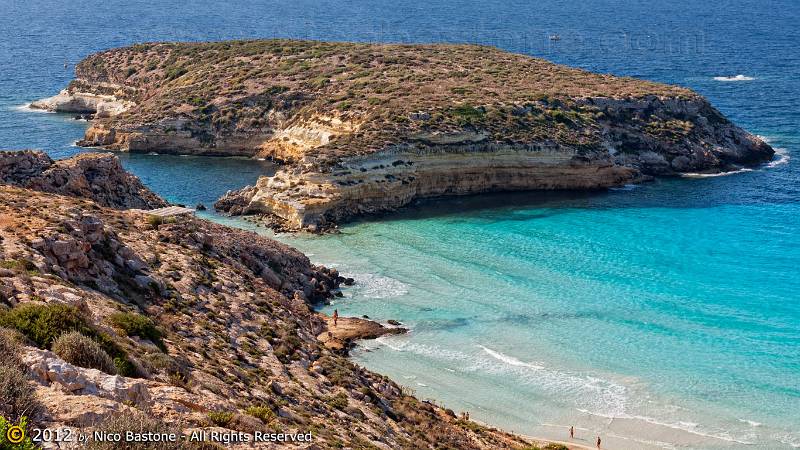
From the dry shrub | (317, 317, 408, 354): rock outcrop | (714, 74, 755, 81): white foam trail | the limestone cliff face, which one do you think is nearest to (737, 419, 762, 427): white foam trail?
(317, 317, 408, 354): rock outcrop

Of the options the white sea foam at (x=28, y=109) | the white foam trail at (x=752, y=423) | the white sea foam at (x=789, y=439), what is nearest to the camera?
the white sea foam at (x=789, y=439)

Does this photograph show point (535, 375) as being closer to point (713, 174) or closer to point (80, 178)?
point (80, 178)

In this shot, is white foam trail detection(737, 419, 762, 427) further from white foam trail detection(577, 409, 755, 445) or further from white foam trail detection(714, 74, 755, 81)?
white foam trail detection(714, 74, 755, 81)

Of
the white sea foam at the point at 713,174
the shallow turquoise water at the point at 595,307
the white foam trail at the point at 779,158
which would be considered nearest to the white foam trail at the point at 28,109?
the shallow turquoise water at the point at 595,307

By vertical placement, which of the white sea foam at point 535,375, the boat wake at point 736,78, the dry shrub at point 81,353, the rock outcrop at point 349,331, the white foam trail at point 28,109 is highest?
the boat wake at point 736,78

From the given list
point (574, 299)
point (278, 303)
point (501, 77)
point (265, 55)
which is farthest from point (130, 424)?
point (265, 55)

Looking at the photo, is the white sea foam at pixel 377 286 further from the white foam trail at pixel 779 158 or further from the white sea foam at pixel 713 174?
the white foam trail at pixel 779 158

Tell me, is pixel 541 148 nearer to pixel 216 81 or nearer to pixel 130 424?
pixel 216 81

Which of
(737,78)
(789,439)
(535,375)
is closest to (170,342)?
(535,375)
